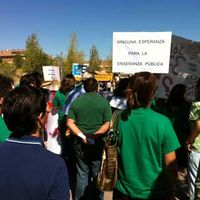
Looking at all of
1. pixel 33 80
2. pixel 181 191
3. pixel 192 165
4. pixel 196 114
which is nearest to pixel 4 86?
pixel 33 80

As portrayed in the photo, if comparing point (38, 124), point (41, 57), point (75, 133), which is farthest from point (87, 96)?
point (41, 57)

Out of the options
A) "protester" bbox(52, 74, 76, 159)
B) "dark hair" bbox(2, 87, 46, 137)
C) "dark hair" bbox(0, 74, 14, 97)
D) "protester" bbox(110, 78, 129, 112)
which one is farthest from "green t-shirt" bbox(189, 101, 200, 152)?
"protester" bbox(52, 74, 76, 159)

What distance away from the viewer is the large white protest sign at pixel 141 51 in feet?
19.8

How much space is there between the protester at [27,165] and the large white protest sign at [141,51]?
4.23m

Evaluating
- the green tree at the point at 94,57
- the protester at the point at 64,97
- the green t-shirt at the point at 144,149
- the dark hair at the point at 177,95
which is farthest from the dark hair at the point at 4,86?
the green tree at the point at 94,57

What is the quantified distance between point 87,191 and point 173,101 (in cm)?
178

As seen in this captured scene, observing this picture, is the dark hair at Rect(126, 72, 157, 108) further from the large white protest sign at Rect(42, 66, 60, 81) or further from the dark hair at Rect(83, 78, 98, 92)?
the large white protest sign at Rect(42, 66, 60, 81)

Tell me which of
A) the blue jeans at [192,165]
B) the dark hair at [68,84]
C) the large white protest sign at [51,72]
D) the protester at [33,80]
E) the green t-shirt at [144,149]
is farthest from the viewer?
the large white protest sign at [51,72]

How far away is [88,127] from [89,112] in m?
0.21

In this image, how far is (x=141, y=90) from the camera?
3.13 meters

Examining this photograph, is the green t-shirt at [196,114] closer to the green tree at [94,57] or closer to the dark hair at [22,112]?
the dark hair at [22,112]

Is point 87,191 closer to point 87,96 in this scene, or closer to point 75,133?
point 75,133

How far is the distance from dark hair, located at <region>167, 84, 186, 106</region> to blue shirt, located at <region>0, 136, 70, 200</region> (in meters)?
3.89

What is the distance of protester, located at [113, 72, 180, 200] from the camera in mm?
3092
